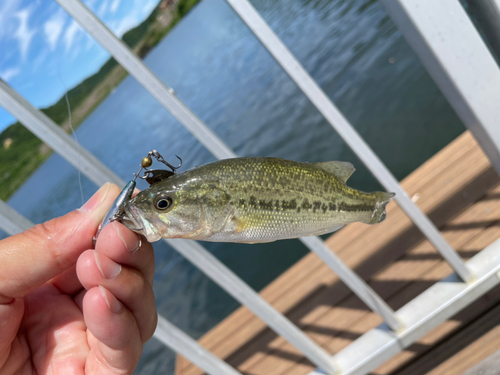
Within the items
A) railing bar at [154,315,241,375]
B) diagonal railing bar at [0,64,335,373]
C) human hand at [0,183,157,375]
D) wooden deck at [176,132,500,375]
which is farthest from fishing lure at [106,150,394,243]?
wooden deck at [176,132,500,375]

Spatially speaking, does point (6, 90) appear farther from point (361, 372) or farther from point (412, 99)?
point (412, 99)

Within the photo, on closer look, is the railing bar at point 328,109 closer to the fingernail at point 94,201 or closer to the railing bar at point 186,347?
the fingernail at point 94,201

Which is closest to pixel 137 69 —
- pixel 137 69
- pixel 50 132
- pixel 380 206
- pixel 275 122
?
pixel 137 69

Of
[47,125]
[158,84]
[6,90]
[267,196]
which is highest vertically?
[6,90]

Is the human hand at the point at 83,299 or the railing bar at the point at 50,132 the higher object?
the railing bar at the point at 50,132

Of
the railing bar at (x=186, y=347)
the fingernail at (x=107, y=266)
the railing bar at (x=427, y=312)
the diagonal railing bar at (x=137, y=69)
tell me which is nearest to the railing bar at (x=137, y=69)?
the diagonal railing bar at (x=137, y=69)

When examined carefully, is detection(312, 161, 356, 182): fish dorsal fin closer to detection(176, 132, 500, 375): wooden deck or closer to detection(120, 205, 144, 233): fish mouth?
detection(120, 205, 144, 233): fish mouth

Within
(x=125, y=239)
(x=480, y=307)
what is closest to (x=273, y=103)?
(x=480, y=307)
